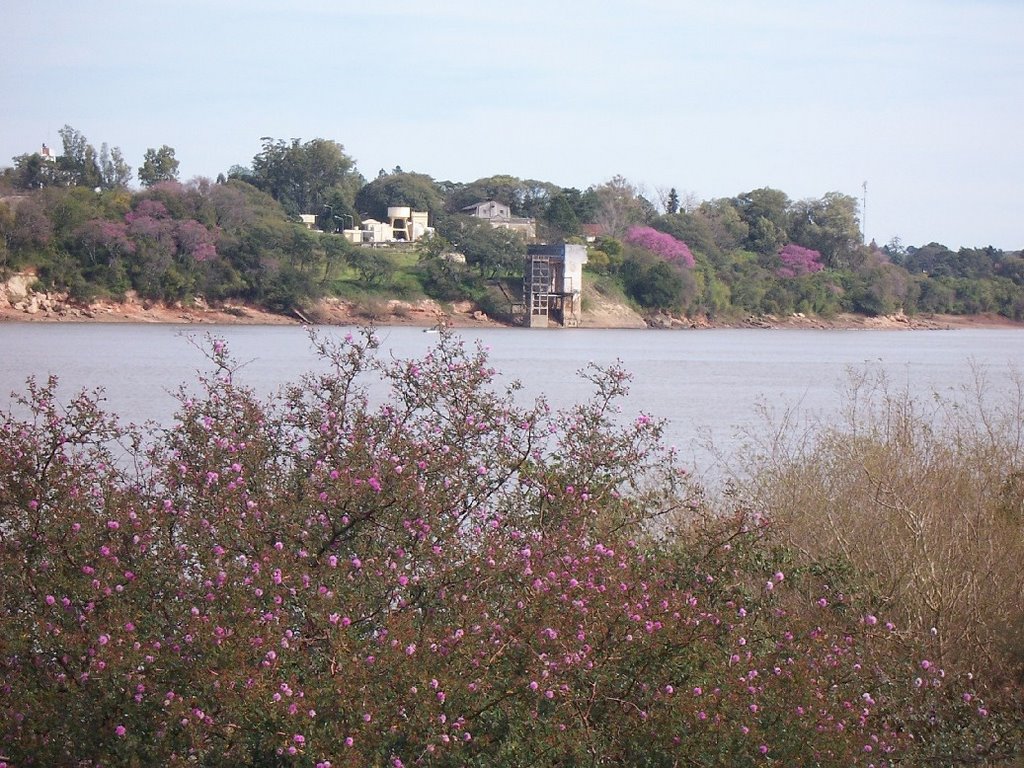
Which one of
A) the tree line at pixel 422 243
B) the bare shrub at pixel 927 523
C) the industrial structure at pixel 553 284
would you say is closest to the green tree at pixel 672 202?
the tree line at pixel 422 243

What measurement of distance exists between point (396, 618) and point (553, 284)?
87147mm

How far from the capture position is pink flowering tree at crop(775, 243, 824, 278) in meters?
113

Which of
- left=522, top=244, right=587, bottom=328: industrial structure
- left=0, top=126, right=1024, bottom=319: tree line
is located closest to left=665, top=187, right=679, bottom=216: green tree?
left=0, top=126, right=1024, bottom=319: tree line

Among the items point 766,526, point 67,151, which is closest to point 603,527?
point 766,526

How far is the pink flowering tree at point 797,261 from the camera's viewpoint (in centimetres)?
11262

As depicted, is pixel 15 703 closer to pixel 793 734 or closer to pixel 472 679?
pixel 472 679

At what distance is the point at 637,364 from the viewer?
52.5m

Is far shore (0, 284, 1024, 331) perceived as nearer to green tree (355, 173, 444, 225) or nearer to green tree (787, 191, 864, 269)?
green tree (787, 191, 864, 269)

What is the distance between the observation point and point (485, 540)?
587cm

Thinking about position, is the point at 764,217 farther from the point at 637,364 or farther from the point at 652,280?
the point at 637,364

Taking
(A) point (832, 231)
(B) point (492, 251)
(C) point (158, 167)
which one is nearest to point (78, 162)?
(C) point (158, 167)

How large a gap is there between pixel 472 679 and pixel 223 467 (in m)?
A: 1.66

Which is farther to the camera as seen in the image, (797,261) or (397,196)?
(397,196)

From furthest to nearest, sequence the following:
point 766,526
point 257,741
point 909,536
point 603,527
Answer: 1. point 909,536
2. point 603,527
3. point 766,526
4. point 257,741
